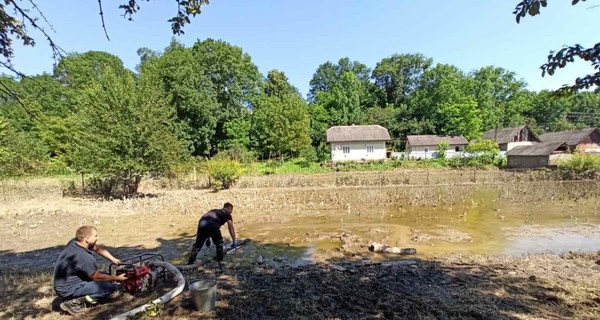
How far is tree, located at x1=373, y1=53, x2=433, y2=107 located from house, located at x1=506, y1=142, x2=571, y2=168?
2558cm

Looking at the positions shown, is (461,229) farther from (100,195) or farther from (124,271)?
(100,195)

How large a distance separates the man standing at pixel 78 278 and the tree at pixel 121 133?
47.7 ft

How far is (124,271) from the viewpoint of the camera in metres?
5.14

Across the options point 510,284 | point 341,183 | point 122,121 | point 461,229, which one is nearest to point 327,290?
point 510,284

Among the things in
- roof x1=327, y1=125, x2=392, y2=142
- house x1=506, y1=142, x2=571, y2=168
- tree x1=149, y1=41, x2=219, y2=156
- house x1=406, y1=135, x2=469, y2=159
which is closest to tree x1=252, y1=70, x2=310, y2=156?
roof x1=327, y1=125, x2=392, y2=142

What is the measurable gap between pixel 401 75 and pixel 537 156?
30526 millimetres

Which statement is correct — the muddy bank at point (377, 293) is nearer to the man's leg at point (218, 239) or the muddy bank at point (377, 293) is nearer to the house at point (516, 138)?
the man's leg at point (218, 239)

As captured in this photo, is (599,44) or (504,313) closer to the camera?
(599,44)

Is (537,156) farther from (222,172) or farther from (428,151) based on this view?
(222,172)

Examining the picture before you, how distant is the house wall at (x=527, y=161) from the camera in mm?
30500

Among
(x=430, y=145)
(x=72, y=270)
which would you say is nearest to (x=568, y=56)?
(x=72, y=270)

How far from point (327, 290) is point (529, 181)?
24.4m

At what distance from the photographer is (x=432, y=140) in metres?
42.1

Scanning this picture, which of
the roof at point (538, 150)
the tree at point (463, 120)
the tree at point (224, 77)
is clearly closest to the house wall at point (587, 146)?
the roof at point (538, 150)
